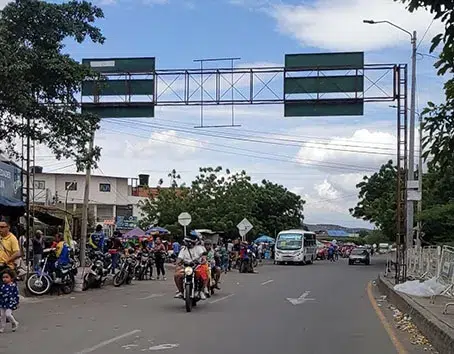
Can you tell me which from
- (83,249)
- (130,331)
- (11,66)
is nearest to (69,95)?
(11,66)

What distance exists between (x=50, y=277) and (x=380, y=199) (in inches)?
1615

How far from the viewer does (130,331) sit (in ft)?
40.4

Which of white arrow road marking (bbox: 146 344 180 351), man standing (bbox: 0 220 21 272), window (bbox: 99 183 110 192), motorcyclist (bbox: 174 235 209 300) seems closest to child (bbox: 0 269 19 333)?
man standing (bbox: 0 220 21 272)

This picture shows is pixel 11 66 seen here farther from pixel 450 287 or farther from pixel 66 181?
pixel 66 181

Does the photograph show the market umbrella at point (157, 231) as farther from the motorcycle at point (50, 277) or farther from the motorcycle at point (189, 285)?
the motorcycle at point (189, 285)

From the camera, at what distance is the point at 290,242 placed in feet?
172

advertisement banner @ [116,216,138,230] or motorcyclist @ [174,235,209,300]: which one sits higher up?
motorcyclist @ [174,235,209,300]

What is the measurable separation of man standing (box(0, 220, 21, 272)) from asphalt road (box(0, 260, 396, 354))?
4.03ft

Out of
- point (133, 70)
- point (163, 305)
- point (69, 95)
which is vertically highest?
point (133, 70)

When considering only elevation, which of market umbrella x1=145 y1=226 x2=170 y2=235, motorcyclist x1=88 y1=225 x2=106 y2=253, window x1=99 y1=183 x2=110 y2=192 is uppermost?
window x1=99 y1=183 x2=110 y2=192

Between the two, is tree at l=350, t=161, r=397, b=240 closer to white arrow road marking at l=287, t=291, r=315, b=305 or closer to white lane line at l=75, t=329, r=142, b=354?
white arrow road marking at l=287, t=291, r=315, b=305

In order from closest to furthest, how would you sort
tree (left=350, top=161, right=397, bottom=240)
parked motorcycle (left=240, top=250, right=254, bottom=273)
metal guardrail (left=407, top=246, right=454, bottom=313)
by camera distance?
metal guardrail (left=407, top=246, right=454, bottom=313)
parked motorcycle (left=240, top=250, right=254, bottom=273)
tree (left=350, top=161, right=397, bottom=240)

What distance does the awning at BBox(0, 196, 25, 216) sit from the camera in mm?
26438

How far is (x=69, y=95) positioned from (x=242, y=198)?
116 ft
